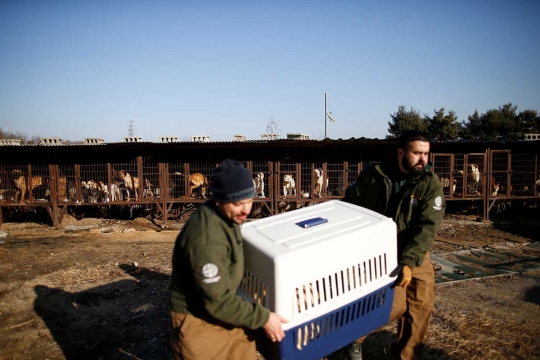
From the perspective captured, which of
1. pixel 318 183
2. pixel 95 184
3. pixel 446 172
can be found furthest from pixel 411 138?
pixel 95 184

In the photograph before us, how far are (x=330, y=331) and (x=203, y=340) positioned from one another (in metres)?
0.72

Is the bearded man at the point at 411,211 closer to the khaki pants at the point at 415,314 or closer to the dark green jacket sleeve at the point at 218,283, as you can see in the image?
the khaki pants at the point at 415,314

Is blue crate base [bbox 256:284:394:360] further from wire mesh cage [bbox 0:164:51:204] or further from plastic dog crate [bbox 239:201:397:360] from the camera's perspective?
wire mesh cage [bbox 0:164:51:204]

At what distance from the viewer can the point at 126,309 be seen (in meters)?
4.46

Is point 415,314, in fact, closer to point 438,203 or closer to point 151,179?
point 438,203

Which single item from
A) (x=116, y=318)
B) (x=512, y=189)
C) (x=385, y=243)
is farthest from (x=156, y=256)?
(x=512, y=189)

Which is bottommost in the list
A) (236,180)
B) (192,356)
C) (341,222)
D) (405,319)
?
(405,319)

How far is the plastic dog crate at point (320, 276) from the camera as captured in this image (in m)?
1.66

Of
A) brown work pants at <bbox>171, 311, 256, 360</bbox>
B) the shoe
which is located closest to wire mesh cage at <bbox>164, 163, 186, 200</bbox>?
the shoe

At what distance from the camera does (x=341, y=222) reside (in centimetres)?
202

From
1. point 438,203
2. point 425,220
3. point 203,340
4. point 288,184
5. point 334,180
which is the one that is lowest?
point 203,340

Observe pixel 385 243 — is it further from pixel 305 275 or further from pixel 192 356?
pixel 192 356

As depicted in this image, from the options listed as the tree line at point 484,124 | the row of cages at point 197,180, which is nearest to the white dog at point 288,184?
the row of cages at point 197,180

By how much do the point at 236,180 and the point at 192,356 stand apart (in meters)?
1.02
